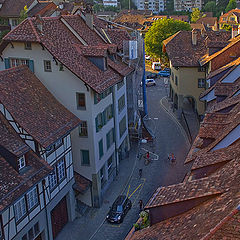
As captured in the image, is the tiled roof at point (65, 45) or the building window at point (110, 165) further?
the building window at point (110, 165)

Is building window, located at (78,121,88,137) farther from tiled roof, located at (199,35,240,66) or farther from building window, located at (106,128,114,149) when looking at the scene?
tiled roof, located at (199,35,240,66)

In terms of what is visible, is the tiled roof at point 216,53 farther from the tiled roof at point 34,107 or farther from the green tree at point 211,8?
the green tree at point 211,8

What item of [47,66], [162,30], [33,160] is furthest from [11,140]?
[162,30]

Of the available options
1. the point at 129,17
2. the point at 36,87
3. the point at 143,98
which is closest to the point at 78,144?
the point at 36,87

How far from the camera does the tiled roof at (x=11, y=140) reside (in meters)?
27.9

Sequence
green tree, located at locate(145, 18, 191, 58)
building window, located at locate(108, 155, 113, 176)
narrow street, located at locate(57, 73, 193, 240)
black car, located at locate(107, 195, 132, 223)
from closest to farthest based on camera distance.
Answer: narrow street, located at locate(57, 73, 193, 240), black car, located at locate(107, 195, 132, 223), building window, located at locate(108, 155, 113, 176), green tree, located at locate(145, 18, 191, 58)

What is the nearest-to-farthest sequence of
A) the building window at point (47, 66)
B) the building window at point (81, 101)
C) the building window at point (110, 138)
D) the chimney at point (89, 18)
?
the building window at point (81, 101) < the building window at point (47, 66) < the building window at point (110, 138) < the chimney at point (89, 18)

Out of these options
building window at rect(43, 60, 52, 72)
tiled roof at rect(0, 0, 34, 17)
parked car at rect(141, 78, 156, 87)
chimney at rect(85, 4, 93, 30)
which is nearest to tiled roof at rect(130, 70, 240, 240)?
building window at rect(43, 60, 52, 72)

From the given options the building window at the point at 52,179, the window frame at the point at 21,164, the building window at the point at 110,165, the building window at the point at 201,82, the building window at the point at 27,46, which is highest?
the building window at the point at 27,46

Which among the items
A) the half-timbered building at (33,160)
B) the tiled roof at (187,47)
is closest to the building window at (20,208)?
the half-timbered building at (33,160)

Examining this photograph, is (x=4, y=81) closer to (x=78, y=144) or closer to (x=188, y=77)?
(x=78, y=144)

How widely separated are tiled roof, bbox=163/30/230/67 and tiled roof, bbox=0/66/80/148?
28740 millimetres

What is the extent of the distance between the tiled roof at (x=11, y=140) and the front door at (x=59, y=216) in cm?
795

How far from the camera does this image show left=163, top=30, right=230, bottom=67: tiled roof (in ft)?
201
